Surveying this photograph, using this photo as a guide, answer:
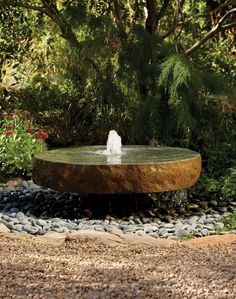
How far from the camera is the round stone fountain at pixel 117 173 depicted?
5.49 m

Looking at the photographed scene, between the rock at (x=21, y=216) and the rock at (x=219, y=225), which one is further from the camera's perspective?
the rock at (x=21, y=216)

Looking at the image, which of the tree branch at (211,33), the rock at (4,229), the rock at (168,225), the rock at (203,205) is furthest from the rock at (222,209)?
the tree branch at (211,33)

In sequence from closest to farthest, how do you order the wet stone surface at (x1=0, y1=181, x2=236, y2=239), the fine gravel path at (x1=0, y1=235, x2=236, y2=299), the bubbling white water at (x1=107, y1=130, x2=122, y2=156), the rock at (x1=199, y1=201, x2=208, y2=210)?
the fine gravel path at (x1=0, y1=235, x2=236, y2=299) < the wet stone surface at (x1=0, y1=181, x2=236, y2=239) < the rock at (x1=199, y1=201, x2=208, y2=210) < the bubbling white water at (x1=107, y1=130, x2=122, y2=156)

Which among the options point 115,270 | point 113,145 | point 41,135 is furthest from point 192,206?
point 115,270

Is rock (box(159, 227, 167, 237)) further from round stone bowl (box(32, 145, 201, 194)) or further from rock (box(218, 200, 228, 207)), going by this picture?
rock (box(218, 200, 228, 207))

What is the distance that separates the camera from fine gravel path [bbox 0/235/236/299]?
126 inches

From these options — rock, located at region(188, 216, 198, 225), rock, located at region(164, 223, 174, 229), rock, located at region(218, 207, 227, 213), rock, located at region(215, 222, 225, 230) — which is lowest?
rock, located at region(218, 207, 227, 213)

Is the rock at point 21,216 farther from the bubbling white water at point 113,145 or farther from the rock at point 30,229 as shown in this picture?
the bubbling white water at point 113,145

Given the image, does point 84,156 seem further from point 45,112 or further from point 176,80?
point 45,112

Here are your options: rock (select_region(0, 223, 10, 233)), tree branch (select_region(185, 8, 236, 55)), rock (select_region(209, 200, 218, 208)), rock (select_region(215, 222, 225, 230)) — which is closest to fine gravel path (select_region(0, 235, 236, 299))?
rock (select_region(0, 223, 10, 233))

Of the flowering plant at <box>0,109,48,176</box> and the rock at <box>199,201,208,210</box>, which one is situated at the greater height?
the flowering plant at <box>0,109,48,176</box>

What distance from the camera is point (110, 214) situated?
5898 millimetres

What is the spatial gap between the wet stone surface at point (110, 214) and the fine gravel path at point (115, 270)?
2.59ft

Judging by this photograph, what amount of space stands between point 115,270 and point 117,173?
74.7 inches
